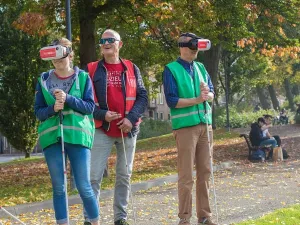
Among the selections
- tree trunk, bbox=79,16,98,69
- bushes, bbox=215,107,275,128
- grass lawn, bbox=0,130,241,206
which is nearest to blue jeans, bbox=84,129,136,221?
grass lawn, bbox=0,130,241,206

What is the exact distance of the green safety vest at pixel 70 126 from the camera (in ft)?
18.8

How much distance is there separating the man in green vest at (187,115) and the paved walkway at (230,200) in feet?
3.14

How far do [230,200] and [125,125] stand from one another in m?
3.79

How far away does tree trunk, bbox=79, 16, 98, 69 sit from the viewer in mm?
13680

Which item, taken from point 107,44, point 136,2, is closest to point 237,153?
point 136,2

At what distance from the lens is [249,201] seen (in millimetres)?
9453

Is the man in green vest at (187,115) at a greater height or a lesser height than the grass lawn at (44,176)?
greater

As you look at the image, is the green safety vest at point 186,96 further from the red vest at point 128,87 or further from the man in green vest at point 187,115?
the red vest at point 128,87

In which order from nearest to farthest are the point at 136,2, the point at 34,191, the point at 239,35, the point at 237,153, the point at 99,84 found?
the point at 99,84, the point at 34,191, the point at 136,2, the point at 239,35, the point at 237,153

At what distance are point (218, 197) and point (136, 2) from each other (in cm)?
634

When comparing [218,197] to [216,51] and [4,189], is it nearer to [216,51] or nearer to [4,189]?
[4,189]

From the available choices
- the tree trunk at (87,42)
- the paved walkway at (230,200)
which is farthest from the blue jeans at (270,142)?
the tree trunk at (87,42)

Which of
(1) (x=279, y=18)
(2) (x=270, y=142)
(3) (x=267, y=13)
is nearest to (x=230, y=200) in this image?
(2) (x=270, y=142)

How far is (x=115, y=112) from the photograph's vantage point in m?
6.45
